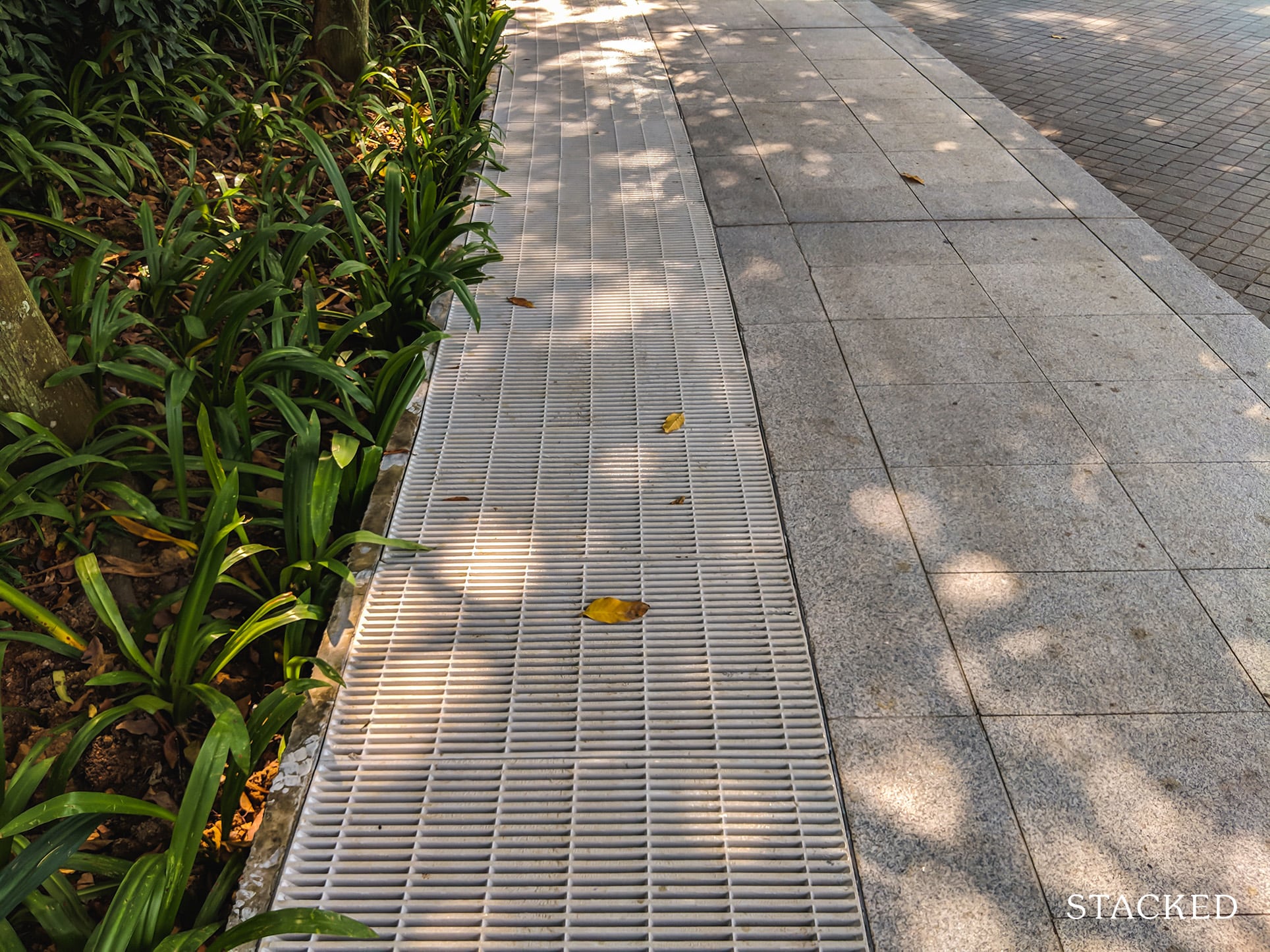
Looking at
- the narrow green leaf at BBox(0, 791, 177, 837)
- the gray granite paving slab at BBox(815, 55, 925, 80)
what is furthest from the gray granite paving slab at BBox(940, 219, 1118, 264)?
the narrow green leaf at BBox(0, 791, 177, 837)

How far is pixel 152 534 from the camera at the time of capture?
8.62ft

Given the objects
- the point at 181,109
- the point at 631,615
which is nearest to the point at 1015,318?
the point at 631,615

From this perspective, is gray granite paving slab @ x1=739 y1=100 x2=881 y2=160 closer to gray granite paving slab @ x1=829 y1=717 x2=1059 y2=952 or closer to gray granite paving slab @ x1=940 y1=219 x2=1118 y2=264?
gray granite paving slab @ x1=940 y1=219 x2=1118 y2=264

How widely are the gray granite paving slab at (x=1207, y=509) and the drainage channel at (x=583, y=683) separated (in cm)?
124

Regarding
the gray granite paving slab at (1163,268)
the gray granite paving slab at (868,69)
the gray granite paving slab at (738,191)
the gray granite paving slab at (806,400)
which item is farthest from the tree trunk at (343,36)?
the gray granite paving slab at (1163,268)

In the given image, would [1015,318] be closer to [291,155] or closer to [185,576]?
[185,576]

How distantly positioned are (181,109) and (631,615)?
4.04 meters

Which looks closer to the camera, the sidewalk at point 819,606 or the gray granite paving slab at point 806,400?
the sidewalk at point 819,606

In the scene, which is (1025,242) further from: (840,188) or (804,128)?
(804,128)

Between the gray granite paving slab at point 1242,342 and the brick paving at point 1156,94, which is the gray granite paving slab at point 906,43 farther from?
the gray granite paving slab at point 1242,342

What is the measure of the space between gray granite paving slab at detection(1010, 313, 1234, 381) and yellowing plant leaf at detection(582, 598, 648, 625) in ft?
6.79

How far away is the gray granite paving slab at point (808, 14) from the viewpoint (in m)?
8.45

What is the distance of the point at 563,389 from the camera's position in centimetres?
355

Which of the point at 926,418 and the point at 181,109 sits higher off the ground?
the point at 181,109
